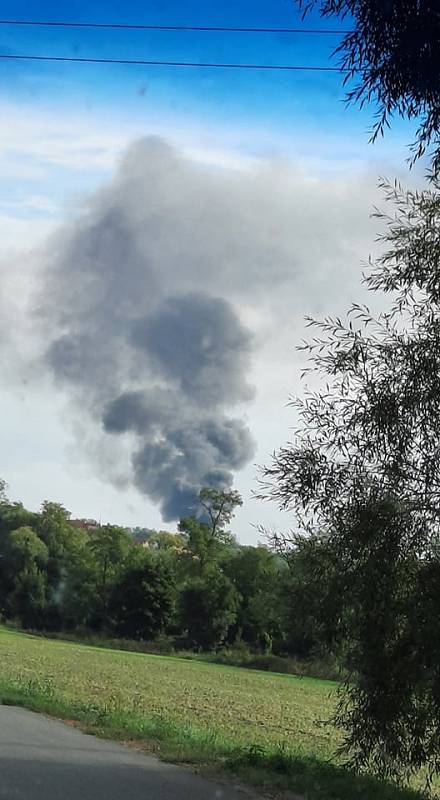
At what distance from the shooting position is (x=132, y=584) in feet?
301

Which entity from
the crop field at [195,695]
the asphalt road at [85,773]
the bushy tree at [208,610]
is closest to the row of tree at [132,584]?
the bushy tree at [208,610]

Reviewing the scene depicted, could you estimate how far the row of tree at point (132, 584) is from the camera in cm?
8775

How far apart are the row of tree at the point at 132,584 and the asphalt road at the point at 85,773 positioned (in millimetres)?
62934

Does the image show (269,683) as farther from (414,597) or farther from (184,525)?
(184,525)

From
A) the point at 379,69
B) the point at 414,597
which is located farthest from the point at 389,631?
the point at 379,69

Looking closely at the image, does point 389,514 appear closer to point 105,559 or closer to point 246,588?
point 246,588

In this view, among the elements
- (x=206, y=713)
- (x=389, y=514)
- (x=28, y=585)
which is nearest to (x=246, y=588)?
(x=28, y=585)

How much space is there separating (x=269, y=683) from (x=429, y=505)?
44.2 m

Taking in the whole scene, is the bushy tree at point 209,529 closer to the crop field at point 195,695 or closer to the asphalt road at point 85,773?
the crop field at point 195,695

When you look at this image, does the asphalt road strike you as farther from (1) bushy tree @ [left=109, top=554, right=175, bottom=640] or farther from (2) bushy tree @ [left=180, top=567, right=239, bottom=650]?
(1) bushy tree @ [left=109, top=554, right=175, bottom=640]

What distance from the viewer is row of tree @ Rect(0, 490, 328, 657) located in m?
87.8

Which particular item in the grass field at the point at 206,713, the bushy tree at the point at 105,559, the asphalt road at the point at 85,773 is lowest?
the asphalt road at the point at 85,773

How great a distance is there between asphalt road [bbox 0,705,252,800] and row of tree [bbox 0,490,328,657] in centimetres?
6293

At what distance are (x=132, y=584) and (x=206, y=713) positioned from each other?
64.2 meters
